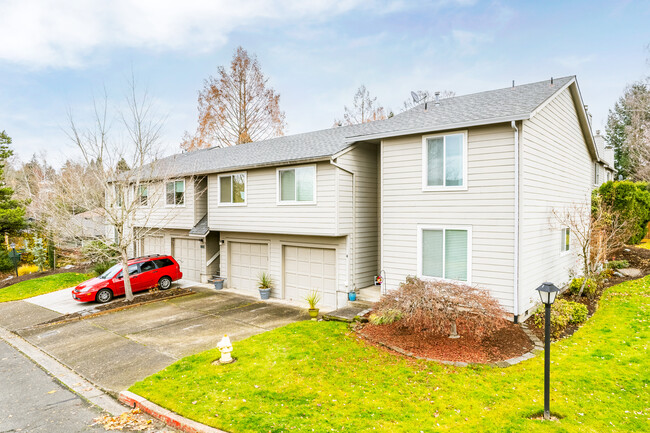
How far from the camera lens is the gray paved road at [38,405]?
6016 mm

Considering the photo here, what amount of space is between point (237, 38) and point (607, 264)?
93.7 ft

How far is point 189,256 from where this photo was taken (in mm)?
19594

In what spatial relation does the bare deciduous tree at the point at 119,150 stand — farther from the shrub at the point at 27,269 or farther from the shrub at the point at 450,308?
the shrub at the point at 27,269

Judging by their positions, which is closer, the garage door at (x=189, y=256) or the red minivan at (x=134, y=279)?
the red minivan at (x=134, y=279)

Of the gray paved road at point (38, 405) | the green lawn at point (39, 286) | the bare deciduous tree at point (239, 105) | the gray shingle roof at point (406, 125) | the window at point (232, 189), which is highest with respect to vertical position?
the bare deciduous tree at point (239, 105)

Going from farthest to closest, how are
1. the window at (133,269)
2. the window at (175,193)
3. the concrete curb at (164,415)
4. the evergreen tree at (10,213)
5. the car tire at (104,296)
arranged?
the evergreen tree at (10,213), the window at (175,193), the window at (133,269), the car tire at (104,296), the concrete curb at (164,415)

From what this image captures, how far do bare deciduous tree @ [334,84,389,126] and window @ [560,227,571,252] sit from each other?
20.9 m

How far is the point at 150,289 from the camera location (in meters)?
16.7

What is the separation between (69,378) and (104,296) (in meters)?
8.16

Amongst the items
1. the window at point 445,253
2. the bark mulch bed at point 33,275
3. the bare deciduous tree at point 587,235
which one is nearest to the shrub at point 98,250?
the bark mulch bed at point 33,275

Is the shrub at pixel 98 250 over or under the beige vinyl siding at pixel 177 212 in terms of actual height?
under

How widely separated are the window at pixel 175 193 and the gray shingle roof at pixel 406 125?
0.74 metres

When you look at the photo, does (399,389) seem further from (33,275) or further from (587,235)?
(33,275)

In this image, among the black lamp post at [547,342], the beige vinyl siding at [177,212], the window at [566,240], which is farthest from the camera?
the beige vinyl siding at [177,212]
